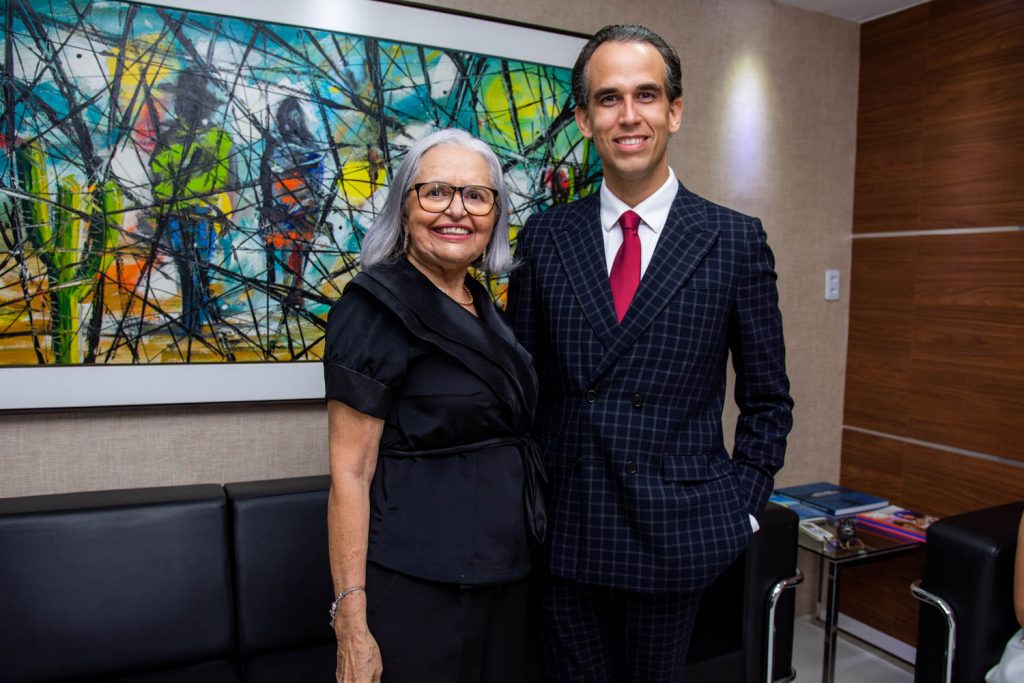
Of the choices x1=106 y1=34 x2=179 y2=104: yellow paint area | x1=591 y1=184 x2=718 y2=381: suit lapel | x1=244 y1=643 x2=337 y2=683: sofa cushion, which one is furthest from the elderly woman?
x1=106 y1=34 x2=179 y2=104: yellow paint area

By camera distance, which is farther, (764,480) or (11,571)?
(11,571)

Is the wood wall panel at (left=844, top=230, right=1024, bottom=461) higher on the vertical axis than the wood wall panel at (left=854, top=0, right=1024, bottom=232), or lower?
lower

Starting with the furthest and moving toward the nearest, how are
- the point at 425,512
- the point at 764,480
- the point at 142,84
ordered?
the point at 142,84
the point at 764,480
the point at 425,512

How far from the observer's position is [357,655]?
4.16 ft

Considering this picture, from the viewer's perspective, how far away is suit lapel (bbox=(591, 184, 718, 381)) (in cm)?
141

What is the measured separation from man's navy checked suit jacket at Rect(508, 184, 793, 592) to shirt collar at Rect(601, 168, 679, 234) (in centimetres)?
2

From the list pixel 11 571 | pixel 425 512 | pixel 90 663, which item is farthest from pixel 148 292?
pixel 425 512

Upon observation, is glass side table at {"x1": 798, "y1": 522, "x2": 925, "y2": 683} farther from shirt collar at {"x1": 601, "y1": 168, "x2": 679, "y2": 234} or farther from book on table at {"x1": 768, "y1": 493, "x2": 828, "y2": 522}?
shirt collar at {"x1": 601, "y1": 168, "x2": 679, "y2": 234}

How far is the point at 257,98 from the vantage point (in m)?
2.10

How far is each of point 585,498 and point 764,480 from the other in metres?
0.39

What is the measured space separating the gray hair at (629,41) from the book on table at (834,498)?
183cm

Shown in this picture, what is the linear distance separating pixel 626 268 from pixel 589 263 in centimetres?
7

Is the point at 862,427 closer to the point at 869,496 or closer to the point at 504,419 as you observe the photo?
the point at 869,496

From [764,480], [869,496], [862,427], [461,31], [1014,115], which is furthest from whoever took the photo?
[862,427]
